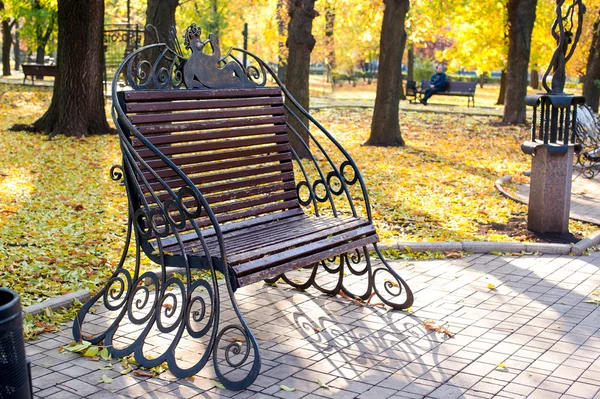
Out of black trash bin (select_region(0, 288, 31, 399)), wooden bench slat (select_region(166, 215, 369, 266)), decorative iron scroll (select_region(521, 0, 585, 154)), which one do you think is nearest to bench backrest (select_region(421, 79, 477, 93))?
decorative iron scroll (select_region(521, 0, 585, 154))

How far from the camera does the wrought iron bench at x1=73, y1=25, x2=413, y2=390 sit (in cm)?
432

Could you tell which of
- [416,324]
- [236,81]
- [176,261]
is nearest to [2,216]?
[236,81]

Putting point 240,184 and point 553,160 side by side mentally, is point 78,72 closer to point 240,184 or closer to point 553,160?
point 553,160

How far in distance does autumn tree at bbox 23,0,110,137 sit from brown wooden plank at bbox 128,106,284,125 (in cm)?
913

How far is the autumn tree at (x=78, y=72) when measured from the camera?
45.4 feet

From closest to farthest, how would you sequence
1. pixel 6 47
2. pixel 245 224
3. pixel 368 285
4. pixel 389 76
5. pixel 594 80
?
pixel 245 224 → pixel 368 285 → pixel 389 76 → pixel 594 80 → pixel 6 47

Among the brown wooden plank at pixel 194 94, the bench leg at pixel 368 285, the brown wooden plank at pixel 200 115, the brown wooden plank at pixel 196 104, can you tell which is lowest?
the bench leg at pixel 368 285

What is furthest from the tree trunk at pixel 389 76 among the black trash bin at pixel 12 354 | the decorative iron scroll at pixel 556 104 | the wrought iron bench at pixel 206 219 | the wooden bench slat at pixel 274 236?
the black trash bin at pixel 12 354

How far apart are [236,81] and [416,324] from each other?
2015 mm

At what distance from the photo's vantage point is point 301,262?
474cm

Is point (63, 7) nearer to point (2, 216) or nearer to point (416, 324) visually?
point (2, 216)

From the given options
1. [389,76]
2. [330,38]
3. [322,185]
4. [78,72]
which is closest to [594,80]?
[389,76]

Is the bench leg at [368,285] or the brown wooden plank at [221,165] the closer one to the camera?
the brown wooden plank at [221,165]

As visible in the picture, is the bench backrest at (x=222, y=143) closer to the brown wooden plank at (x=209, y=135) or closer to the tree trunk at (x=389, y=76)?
the brown wooden plank at (x=209, y=135)
